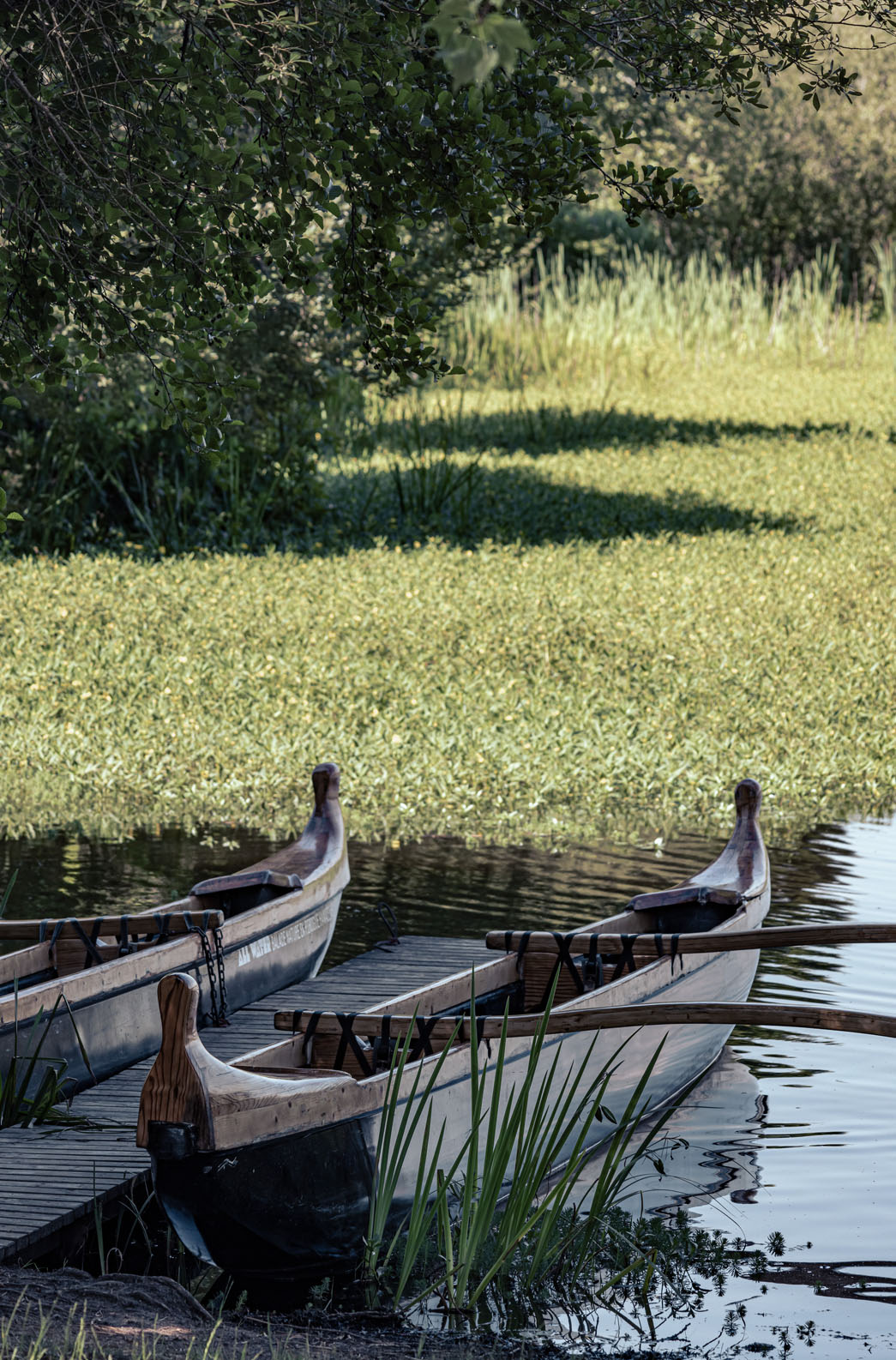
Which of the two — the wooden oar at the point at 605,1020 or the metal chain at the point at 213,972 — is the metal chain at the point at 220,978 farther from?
the wooden oar at the point at 605,1020

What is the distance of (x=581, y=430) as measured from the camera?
3062 cm

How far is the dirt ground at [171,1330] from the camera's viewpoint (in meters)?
4.62

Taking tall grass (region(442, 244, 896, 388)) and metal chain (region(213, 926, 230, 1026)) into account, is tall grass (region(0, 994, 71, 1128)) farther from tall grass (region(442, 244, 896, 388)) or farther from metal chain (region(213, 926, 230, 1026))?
tall grass (region(442, 244, 896, 388))

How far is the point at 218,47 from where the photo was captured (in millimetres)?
6074

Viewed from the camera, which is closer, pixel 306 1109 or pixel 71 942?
pixel 306 1109

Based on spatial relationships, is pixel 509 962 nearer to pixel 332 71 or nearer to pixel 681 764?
pixel 332 71

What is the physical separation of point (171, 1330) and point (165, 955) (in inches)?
115

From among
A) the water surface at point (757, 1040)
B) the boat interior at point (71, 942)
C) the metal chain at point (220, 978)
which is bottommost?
the water surface at point (757, 1040)

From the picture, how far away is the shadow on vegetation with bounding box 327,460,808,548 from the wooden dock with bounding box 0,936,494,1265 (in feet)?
46.0

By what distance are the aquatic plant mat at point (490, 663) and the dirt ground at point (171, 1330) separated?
6.64m

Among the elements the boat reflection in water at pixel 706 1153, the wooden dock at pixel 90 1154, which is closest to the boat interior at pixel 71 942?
the wooden dock at pixel 90 1154

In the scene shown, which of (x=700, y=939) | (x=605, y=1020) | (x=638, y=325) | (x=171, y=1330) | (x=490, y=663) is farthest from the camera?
(x=638, y=325)

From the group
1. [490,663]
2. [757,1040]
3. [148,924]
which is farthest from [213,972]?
[490,663]

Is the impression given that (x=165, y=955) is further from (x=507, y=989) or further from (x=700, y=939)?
(x=700, y=939)
